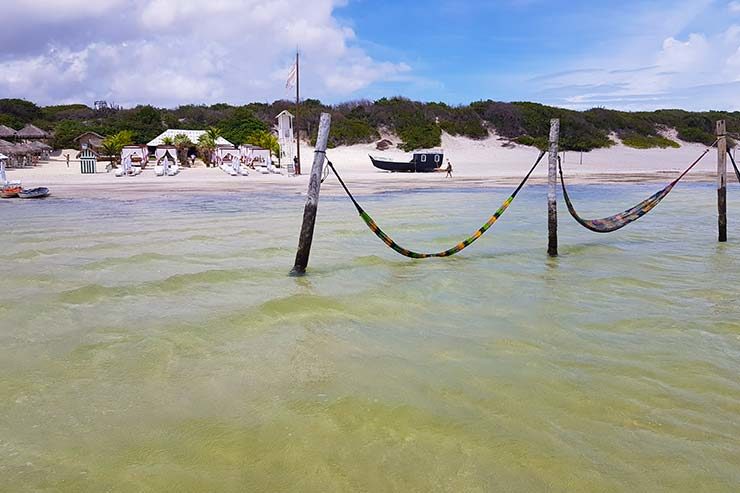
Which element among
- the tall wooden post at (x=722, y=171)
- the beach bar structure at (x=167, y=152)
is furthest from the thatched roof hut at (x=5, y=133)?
the tall wooden post at (x=722, y=171)

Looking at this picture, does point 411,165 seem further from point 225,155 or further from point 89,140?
point 89,140

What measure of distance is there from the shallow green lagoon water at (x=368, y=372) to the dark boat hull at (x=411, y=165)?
31818 millimetres

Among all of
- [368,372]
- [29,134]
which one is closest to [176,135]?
[29,134]

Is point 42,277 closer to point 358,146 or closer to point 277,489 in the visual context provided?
point 277,489

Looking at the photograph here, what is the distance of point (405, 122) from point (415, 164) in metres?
15.4

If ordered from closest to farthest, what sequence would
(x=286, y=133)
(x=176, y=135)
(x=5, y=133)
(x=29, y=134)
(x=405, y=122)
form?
1. (x=5, y=133)
2. (x=176, y=135)
3. (x=29, y=134)
4. (x=286, y=133)
5. (x=405, y=122)

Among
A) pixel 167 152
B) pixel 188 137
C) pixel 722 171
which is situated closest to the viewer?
pixel 722 171

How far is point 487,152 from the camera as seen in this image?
52656 millimetres

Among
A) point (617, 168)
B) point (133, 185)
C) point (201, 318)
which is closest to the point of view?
point (201, 318)

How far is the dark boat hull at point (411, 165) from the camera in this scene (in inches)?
1638

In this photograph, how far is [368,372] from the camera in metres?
4.76

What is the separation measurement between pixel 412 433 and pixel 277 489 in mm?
939

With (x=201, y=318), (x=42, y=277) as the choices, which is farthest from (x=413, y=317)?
(x=42, y=277)

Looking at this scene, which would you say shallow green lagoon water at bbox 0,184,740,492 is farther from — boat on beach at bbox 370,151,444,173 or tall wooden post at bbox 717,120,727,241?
boat on beach at bbox 370,151,444,173
